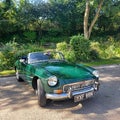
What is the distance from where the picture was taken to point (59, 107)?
5.89m

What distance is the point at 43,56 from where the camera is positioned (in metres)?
7.47

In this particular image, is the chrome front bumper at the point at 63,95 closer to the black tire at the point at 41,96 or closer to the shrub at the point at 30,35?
the black tire at the point at 41,96

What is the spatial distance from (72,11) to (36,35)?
229 inches

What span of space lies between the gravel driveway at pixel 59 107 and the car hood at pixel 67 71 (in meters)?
0.78

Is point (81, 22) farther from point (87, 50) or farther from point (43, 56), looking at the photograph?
point (43, 56)

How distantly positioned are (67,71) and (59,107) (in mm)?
965

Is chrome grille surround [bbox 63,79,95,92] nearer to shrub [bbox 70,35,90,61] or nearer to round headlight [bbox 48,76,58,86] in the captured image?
round headlight [bbox 48,76,58,86]

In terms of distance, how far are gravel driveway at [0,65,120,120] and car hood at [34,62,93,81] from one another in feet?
2.57

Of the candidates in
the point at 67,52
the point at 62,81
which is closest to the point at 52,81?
the point at 62,81

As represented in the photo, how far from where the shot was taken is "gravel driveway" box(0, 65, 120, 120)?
209 inches

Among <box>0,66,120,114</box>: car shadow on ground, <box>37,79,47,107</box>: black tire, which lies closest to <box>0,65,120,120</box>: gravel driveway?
<box>0,66,120,114</box>: car shadow on ground

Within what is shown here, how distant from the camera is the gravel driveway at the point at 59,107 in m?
5.30

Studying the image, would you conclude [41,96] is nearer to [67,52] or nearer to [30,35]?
[67,52]

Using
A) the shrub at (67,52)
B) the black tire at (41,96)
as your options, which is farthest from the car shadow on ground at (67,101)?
the shrub at (67,52)
